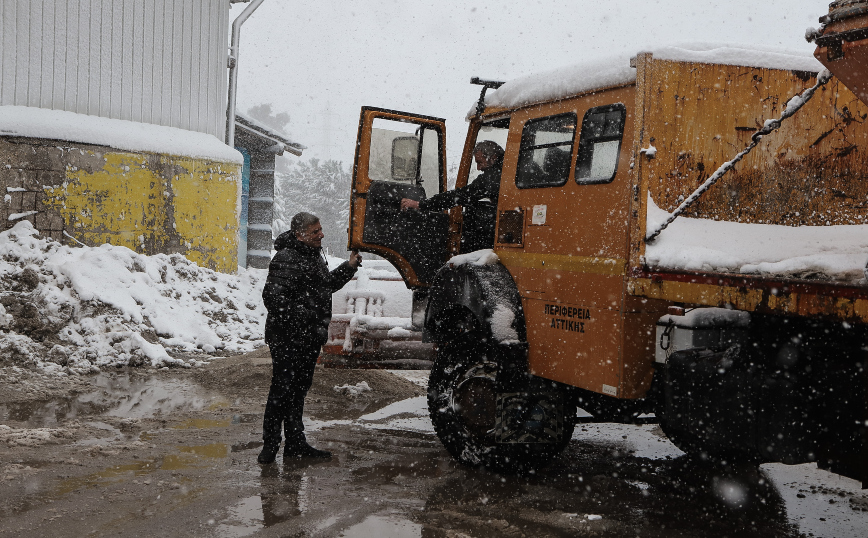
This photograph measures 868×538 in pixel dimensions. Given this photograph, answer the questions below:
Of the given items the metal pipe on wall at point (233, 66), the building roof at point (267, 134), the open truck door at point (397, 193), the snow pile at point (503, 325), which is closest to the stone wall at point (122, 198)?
the metal pipe on wall at point (233, 66)

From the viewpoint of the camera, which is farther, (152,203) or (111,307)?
(152,203)

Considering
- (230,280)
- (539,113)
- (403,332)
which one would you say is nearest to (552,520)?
(539,113)

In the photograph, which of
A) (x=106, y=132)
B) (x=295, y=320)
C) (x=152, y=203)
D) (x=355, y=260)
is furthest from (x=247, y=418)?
(x=106, y=132)

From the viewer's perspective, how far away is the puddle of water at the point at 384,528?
156 inches

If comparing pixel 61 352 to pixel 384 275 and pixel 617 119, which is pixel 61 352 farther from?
pixel 617 119

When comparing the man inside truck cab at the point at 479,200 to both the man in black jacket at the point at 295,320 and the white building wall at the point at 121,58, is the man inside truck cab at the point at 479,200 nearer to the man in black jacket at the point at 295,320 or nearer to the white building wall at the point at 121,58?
the man in black jacket at the point at 295,320

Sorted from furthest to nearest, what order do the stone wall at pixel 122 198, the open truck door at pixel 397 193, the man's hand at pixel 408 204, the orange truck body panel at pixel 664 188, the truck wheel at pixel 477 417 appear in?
the stone wall at pixel 122 198
the open truck door at pixel 397 193
the man's hand at pixel 408 204
the truck wheel at pixel 477 417
the orange truck body panel at pixel 664 188

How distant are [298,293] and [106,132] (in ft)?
24.2

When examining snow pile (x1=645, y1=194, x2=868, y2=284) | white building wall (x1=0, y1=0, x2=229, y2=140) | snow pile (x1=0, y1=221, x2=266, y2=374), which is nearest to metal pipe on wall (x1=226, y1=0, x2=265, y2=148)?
white building wall (x1=0, y1=0, x2=229, y2=140)

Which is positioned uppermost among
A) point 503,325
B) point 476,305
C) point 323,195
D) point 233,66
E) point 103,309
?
point 323,195

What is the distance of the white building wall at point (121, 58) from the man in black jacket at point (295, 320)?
773 cm

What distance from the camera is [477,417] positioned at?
5285 millimetres

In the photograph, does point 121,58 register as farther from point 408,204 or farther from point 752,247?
point 752,247

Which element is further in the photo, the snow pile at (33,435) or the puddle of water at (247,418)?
the puddle of water at (247,418)
